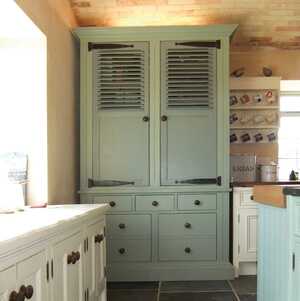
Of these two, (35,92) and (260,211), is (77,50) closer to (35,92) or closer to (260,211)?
(35,92)

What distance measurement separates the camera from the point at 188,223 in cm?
347

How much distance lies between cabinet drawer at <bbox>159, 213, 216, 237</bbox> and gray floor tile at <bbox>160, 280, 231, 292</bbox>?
0.40 meters

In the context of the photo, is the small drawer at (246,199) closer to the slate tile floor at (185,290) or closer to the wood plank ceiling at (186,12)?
the slate tile floor at (185,290)

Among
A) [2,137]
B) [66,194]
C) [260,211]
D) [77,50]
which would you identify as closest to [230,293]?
[260,211]

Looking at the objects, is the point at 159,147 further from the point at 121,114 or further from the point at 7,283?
the point at 7,283

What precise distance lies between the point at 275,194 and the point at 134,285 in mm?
1811

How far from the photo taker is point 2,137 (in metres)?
2.66

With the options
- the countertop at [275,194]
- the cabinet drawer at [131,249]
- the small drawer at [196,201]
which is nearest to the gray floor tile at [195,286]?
the cabinet drawer at [131,249]

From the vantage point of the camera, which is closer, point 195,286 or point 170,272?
point 195,286

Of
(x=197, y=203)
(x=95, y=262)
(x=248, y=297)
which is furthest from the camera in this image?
(x=197, y=203)

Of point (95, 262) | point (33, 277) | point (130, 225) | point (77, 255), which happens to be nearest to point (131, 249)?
point (130, 225)

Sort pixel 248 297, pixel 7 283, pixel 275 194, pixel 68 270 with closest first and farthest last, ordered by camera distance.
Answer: pixel 7 283
pixel 68 270
pixel 275 194
pixel 248 297

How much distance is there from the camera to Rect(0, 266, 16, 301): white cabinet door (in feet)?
3.73

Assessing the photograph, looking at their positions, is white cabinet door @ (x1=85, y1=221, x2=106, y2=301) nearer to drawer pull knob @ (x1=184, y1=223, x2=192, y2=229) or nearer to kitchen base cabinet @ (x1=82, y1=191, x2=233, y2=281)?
kitchen base cabinet @ (x1=82, y1=191, x2=233, y2=281)
